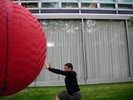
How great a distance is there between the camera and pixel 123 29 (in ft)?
49.0

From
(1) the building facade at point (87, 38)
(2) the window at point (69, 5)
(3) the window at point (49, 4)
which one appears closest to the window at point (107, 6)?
(1) the building facade at point (87, 38)

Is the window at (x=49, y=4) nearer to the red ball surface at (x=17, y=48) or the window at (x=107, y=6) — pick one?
the window at (x=107, y=6)

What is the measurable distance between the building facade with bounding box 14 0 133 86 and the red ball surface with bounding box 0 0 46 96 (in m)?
9.46

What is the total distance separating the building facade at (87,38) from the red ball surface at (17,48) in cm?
946

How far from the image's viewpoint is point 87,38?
14.3 m

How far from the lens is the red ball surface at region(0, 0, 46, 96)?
3.75 metres

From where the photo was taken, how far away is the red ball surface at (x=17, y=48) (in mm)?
3754

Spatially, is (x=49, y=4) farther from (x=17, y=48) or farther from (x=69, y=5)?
(x=17, y=48)

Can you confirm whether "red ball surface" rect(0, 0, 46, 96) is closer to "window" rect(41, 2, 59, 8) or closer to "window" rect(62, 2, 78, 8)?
"window" rect(41, 2, 59, 8)

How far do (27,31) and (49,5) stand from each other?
10.5 metres

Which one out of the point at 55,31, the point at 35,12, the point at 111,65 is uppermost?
the point at 35,12

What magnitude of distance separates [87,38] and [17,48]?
10.6m

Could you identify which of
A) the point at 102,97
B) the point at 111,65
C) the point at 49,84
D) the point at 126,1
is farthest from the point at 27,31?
the point at 126,1

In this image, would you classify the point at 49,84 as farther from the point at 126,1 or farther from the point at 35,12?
the point at 126,1
